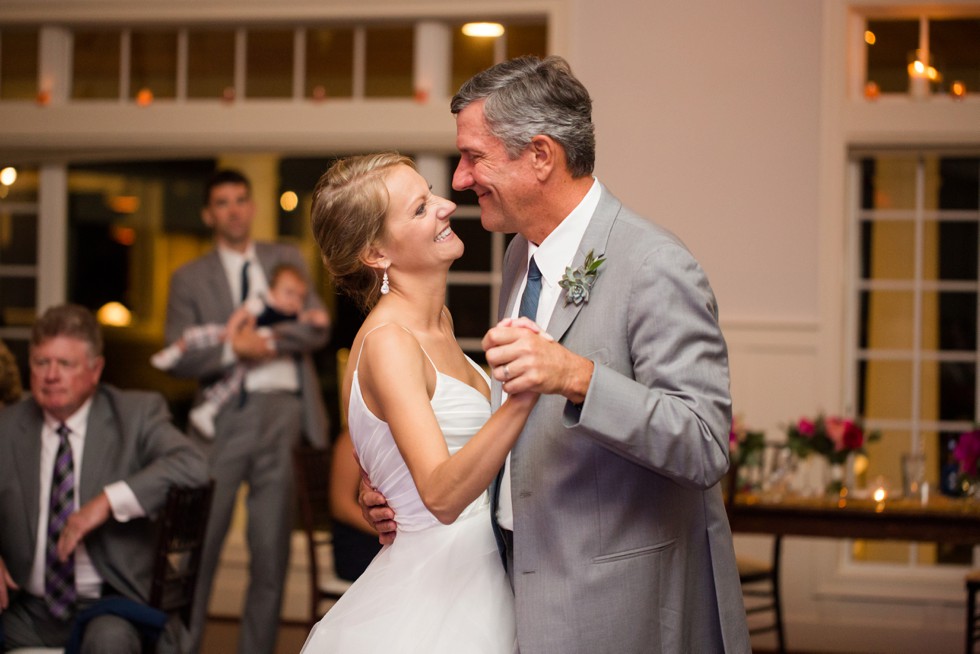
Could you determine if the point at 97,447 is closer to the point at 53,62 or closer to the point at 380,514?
the point at 380,514

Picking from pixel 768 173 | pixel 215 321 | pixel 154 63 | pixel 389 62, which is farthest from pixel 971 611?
pixel 154 63

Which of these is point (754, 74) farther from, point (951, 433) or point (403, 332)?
point (403, 332)

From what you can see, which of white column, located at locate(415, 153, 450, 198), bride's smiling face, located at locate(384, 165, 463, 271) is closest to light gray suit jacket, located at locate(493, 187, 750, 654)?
bride's smiling face, located at locate(384, 165, 463, 271)

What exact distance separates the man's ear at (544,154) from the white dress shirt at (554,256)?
0.10 metres

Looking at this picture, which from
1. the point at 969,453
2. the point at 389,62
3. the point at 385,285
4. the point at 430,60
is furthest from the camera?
the point at 389,62

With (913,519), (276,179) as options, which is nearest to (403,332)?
(913,519)

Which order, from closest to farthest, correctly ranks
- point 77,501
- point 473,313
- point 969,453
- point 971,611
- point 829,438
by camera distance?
point 77,501
point 971,611
point 969,453
point 829,438
point 473,313

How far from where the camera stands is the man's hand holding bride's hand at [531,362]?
1.90 m

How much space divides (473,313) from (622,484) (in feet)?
14.5

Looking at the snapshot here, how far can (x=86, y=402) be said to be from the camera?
154 inches

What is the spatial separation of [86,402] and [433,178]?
2817mm

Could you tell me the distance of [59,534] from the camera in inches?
148

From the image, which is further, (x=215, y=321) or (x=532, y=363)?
(x=215, y=321)

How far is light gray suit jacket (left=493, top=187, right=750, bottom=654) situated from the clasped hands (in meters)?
0.18
